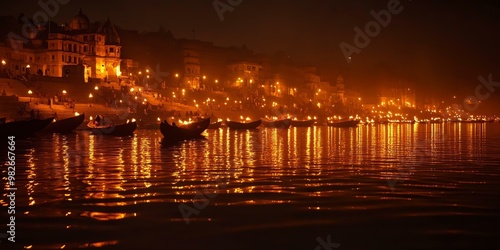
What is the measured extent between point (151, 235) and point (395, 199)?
5579 mm

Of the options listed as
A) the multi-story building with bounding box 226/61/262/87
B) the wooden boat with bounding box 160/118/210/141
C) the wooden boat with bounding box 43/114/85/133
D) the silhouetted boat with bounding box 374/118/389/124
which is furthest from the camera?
the silhouetted boat with bounding box 374/118/389/124

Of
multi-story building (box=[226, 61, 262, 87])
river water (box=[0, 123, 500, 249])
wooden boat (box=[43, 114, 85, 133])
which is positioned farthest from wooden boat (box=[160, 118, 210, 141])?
multi-story building (box=[226, 61, 262, 87])

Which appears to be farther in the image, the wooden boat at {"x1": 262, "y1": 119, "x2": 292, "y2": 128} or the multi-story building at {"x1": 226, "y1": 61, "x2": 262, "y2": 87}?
the multi-story building at {"x1": 226, "y1": 61, "x2": 262, "y2": 87}

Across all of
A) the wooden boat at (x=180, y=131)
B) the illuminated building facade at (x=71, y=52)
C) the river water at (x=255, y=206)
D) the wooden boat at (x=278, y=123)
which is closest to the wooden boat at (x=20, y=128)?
the wooden boat at (x=180, y=131)

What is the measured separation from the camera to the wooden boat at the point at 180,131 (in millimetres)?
32719

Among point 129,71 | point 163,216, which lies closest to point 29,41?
point 129,71

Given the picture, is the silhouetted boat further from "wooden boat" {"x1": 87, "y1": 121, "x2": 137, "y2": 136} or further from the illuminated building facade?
"wooden boat" {"x1": 87, "y1": 121, "x2": 137, "y2": 136}

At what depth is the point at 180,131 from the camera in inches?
1336

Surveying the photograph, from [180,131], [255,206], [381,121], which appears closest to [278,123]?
[180,131]

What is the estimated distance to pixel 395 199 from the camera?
1073cm

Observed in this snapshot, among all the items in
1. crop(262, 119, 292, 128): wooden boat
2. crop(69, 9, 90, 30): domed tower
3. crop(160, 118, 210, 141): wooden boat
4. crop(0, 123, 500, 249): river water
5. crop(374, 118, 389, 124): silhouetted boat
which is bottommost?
crop(0, 123, 500, 249): river water

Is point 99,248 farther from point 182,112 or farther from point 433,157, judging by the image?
point 182,112

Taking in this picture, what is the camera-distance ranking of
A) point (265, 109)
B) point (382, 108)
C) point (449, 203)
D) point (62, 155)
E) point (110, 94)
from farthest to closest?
point (382, 108) → point (265, 109) → point (110, 94) → point (62, 155) → point (449, 203)

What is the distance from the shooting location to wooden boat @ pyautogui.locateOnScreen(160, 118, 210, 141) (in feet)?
107
